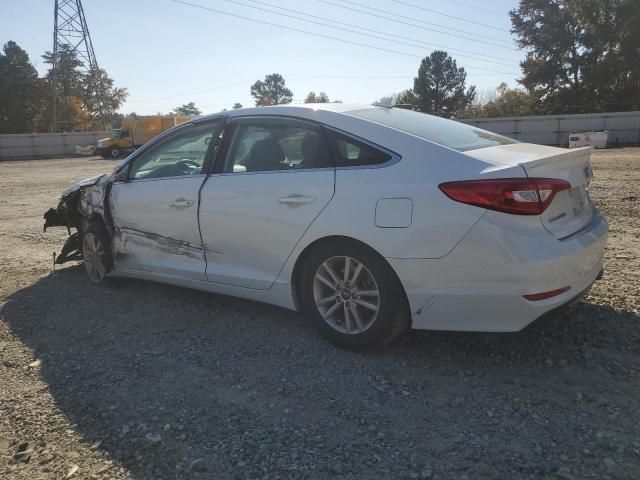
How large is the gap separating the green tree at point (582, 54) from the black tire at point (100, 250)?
51.6 m

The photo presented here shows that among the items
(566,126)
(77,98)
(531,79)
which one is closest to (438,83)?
(531,79)

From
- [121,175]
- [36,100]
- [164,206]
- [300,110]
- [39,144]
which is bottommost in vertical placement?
[164,206]

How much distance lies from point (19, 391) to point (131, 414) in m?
0.88

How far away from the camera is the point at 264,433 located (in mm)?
2709

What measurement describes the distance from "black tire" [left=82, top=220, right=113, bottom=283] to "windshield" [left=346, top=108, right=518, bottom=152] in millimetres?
2781

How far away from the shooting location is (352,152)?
342cm

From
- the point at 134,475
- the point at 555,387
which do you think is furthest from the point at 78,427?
the point at 555,387

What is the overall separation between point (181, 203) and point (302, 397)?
1.92 m

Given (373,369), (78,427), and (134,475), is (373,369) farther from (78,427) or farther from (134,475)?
(78,427)

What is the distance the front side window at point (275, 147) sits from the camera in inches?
142

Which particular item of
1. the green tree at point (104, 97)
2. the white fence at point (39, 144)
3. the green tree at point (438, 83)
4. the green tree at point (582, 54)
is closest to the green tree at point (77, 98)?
the green tree at point (104, 97)

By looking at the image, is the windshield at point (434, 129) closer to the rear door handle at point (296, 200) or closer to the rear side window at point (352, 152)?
the rear side window at point (352, 152)

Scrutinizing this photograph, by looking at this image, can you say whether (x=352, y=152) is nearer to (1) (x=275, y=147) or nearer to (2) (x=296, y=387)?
(1) (x=275, y=147)

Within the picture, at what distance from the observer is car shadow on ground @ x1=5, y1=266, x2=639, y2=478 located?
2525mm
